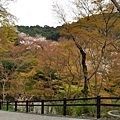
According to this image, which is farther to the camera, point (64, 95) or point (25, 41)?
point (25, 41)

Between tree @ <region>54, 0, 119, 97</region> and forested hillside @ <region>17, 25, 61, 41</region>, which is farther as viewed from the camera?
forested hillside @ <region>17, 25, 61, 41</region>

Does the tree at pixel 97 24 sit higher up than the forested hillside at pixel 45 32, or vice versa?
the forested hillside at pixel 45 32

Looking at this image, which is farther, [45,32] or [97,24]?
[45,32]

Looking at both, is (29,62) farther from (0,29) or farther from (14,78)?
(0,29)

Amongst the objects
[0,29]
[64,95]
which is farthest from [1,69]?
[0,29]

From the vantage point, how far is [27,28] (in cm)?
5503

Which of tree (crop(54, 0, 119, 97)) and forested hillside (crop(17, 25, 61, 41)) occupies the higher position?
forested hillside (crop(17, 25, 61, 41))

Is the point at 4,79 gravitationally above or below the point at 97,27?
below

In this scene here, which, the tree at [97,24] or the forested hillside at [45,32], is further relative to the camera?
the forested hillside at [45,32]

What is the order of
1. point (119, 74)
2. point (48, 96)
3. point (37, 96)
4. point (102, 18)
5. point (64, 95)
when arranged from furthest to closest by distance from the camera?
point (37, 96), point (48, 96), point (64, 95), point (119, 74), point (102, 18)

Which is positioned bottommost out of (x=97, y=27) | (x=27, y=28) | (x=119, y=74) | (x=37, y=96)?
(x=37, y=96)

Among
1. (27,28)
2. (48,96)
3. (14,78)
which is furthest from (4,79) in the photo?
(27,28)

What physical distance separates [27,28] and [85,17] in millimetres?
37964

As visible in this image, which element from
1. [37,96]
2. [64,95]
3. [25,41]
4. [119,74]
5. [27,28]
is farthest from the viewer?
[27,28]
